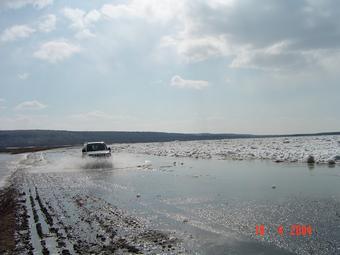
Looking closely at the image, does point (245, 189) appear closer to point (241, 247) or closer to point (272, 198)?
point (272, 198)

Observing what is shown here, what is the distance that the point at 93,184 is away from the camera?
52.5 feet

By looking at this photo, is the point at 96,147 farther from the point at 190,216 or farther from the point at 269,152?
the point at 190,216

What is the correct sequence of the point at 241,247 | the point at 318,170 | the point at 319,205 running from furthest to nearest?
the point at 318,170
the point at 319,205
the point at 241,247

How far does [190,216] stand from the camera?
9109mm

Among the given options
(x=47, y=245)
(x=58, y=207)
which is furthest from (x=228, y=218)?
(x=58, y=207)

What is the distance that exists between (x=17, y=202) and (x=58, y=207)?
6.86ft

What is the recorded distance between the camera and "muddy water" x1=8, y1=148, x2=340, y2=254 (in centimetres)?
667
